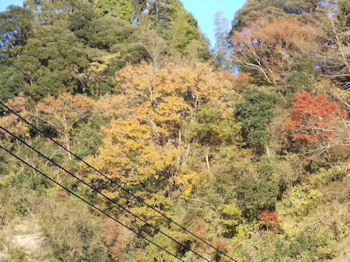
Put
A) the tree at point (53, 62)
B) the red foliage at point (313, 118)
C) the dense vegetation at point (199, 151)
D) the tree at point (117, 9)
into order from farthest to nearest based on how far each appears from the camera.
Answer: the tree at point (117, 9) < the tree at point (53, 62) < the red foliage at point (313, 118) < the dense vegetation at point (199, 151)

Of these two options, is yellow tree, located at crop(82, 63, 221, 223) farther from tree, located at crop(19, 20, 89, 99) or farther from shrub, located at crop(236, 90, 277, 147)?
tree, located at crop(19, 20, 89, 99)

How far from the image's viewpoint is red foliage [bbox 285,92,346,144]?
1238cm

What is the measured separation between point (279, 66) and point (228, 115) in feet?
19.6

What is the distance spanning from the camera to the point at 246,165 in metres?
13.8

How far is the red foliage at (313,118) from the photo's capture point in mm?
12383

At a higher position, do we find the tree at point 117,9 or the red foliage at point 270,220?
the tree at point 117,9

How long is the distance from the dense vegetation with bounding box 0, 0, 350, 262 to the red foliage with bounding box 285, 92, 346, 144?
59 mm

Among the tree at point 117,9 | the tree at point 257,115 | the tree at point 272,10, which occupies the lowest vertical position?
the tree at point 257,115

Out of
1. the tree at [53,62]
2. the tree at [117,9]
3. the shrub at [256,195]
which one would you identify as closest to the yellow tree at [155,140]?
the shrub at [256,195]

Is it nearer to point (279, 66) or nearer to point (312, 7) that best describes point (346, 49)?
point (279, 66)

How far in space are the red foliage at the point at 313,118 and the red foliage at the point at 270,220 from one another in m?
2.92

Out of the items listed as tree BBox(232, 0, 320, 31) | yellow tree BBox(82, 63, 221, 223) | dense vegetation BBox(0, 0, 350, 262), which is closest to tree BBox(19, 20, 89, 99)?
dense vegetation BBox(0, 0, 350, 262)

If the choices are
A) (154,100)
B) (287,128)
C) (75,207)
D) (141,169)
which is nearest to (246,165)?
(287,128)

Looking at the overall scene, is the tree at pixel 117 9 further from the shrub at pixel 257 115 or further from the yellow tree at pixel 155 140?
the shrub at pixel 257 115
